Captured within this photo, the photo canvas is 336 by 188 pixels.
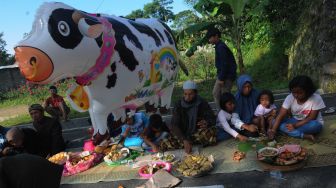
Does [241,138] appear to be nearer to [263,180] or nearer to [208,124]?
[208,124]

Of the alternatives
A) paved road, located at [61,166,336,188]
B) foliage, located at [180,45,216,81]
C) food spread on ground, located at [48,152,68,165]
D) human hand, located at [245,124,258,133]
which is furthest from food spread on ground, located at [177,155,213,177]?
foliage, located at [180,45,216,81]

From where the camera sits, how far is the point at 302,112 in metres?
4.50

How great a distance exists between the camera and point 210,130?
479cm

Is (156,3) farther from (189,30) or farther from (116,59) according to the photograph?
(116,59)

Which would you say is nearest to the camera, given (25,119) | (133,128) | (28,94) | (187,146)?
(187,146)

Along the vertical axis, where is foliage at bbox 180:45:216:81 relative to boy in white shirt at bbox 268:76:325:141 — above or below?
above

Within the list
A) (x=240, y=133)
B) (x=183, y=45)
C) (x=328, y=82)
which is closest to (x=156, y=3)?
(x=183, y=45)

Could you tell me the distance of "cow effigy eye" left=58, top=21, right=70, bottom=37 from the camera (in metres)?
3.41

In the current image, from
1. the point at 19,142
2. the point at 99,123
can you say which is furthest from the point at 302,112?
the point at 19,142

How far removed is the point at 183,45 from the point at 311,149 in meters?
Result: 9.59

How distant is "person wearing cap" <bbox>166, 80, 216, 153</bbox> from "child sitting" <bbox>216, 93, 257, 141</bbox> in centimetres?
13

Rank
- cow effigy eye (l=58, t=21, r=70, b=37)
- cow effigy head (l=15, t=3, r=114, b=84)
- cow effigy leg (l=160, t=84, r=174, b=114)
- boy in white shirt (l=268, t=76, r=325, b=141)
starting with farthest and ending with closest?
cow effigy leg (l=160, t=84, r=174, b=114) → boy in white shirt (l=268, t=76, r=325, b=141) → cow effigy eye (l=58, t=21, r=70, b=37) → cow effigy head (l=15, t=3, r=114, b=84)

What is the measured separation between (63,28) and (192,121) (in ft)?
7.15

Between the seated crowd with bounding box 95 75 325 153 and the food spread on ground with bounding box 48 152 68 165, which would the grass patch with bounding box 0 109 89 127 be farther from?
the seated crowd with bounding box 95 75 325 153
